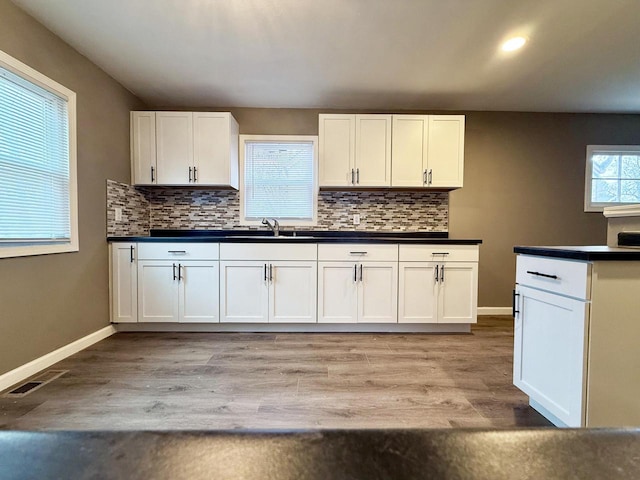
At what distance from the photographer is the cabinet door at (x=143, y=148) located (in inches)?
121

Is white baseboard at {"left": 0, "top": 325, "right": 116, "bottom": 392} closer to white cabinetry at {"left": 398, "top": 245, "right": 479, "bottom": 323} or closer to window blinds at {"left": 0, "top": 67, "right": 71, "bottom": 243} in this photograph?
window blinds at {"left": 0, "top": 67, "right": 71, "bottom": 243}

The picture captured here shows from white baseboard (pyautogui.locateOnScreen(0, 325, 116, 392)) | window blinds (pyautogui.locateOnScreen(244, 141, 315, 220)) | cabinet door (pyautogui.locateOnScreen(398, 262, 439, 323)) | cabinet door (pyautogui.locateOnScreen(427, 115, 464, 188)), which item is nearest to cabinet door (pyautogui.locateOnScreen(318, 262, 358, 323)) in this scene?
cabinet door (pyautogui.locateOnScreen(398, 262, 439, 323))

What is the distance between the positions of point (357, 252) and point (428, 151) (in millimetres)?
1320

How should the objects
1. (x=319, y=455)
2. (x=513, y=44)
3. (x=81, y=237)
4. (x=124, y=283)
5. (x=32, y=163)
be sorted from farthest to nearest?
(x=124, y=283) → (x=81, y=237) → (x=513, y=44) → (x=32, y=163) → (x=319, y=455)

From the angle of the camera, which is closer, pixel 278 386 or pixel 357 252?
pixel 278 386

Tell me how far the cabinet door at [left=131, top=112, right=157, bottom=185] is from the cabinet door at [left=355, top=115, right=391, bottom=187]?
206 centimetres

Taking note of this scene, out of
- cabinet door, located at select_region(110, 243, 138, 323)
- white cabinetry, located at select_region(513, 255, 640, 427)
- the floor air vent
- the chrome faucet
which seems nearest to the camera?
white cabinetry, located at select_region(513, 255, 640, 427)

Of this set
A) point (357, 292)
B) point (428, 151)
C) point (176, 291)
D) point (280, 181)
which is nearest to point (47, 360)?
point (176, 291)

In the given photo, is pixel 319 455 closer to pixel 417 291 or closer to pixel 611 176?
pixel 417 291

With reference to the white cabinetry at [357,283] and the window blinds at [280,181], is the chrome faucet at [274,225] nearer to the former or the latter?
the window blinds at [280,181]

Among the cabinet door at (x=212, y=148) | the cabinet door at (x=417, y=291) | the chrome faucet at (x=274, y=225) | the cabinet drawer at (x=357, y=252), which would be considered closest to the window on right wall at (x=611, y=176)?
the cabinet door at (x=417, y=291)

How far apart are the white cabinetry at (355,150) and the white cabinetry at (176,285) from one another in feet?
4.73

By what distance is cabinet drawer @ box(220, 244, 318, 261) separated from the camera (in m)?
2.81

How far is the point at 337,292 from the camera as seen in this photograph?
283 centimetres
